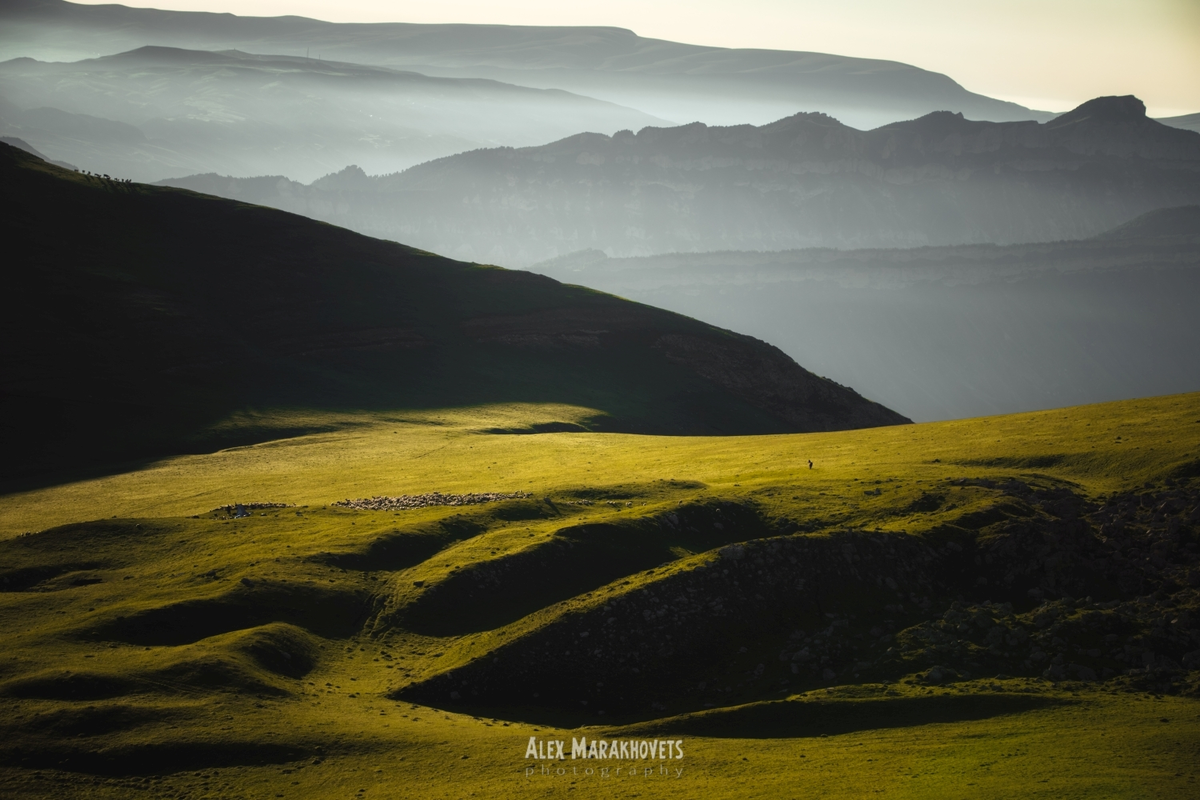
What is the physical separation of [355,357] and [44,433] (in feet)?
154

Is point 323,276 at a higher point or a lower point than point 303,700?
higher

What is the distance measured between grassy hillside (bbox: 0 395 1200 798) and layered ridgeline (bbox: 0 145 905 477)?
46.5 metres

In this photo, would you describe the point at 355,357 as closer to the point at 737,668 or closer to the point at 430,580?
the point at 430,580

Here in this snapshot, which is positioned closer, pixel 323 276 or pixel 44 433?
pixel 44 433

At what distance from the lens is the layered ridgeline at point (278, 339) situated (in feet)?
329

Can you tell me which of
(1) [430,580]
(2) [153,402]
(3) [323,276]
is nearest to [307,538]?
(1) [430,580]

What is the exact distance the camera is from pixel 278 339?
Result: 13125 cm

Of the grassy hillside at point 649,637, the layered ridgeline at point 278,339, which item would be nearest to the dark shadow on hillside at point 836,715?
the grassy hillside at point 649,637

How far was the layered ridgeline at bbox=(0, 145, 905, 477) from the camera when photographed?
329 ft

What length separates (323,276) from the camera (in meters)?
152

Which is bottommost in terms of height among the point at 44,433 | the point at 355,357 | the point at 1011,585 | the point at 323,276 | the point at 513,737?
the point at 513,737

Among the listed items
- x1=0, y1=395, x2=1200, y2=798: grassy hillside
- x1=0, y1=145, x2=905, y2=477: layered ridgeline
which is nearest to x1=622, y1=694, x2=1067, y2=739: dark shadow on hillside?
x1=0, y1=395, x2=1200, y2=798: grassy hillside

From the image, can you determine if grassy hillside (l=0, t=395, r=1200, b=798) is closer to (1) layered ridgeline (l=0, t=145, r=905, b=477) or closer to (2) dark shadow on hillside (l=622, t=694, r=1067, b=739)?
(2) dark shadow on hillside (l=622, t=694, r=1067, b=739)

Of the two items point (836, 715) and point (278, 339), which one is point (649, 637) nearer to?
point (836, 715)
